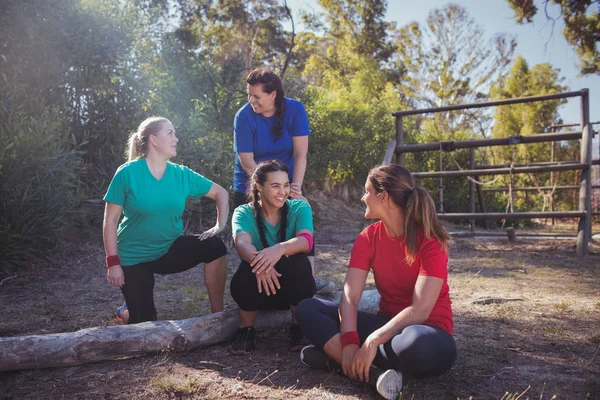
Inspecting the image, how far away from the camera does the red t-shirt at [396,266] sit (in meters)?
2.46

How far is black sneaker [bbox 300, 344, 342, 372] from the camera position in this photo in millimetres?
2561

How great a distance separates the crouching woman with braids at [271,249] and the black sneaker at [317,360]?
350 millimetres

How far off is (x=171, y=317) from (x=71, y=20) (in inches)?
195

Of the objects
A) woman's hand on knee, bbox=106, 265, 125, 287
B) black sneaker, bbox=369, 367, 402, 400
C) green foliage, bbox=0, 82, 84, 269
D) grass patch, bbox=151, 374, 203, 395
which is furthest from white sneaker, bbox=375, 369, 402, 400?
green foliage, bbox=0, 82, 84, 269

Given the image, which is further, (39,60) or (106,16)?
(106,16)

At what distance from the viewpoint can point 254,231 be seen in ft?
10.2

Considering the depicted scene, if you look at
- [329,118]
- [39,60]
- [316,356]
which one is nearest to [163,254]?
[316,356]

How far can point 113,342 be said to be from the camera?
2746 millimetres

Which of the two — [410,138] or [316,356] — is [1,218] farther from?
[410,138]

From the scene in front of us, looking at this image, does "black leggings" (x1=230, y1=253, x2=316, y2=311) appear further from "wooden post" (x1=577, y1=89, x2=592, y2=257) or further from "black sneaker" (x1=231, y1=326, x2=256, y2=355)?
"wooden post" (x1=577, y1=89, x2=592, y2=257)

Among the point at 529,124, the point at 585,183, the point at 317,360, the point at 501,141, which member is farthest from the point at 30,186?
the point at 529,124

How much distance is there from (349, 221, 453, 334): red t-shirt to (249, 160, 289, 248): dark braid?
625 mm

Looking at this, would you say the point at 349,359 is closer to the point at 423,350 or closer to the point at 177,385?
A: the point at 423,350

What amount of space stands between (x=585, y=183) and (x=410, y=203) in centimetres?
513
